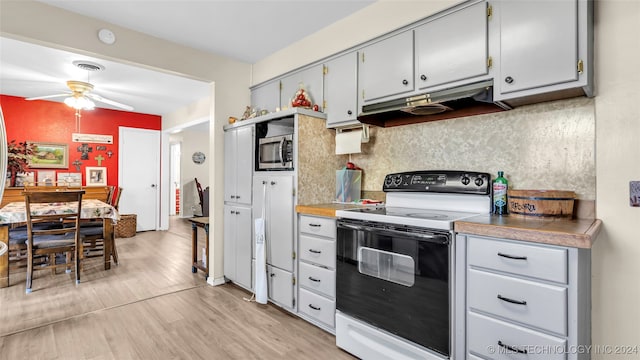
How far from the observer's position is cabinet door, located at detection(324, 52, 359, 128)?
2568 millimetres

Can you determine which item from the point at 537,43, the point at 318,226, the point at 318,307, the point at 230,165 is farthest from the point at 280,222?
the point at 537,43

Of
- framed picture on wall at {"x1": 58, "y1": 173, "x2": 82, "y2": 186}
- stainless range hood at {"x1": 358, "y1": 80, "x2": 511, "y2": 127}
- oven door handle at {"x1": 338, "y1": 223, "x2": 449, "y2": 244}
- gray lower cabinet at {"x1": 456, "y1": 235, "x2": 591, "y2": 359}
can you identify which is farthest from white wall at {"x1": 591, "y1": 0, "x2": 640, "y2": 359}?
framed picture on wall at {"x1": 58, "y1": 173, "x2": 82, "y2": 186}

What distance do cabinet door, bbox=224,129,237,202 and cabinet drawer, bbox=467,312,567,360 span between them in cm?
248

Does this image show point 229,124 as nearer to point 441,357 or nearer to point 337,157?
point 337,157

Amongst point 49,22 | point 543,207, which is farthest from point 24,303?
point 543,207

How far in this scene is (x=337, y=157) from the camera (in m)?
2.87

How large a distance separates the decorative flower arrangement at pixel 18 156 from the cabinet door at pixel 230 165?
4160 mm

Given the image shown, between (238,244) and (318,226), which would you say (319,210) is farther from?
(238,244)

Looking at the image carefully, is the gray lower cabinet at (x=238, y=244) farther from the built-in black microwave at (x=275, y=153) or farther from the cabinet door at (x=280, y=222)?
the built-in black microwave at (x=275, y=153)

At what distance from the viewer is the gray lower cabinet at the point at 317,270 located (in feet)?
7.45

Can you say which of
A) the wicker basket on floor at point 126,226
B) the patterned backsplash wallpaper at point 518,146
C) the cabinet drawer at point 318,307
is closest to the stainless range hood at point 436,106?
the patterned backsplash wallpaper at point 518,146

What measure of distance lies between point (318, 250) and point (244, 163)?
1285 mm

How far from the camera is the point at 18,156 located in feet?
16.7

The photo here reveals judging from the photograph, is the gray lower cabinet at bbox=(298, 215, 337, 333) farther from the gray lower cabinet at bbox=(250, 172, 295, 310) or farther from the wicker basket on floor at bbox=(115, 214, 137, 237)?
the wicker basket on floor at bbox=(115, 214, 137, 237)
